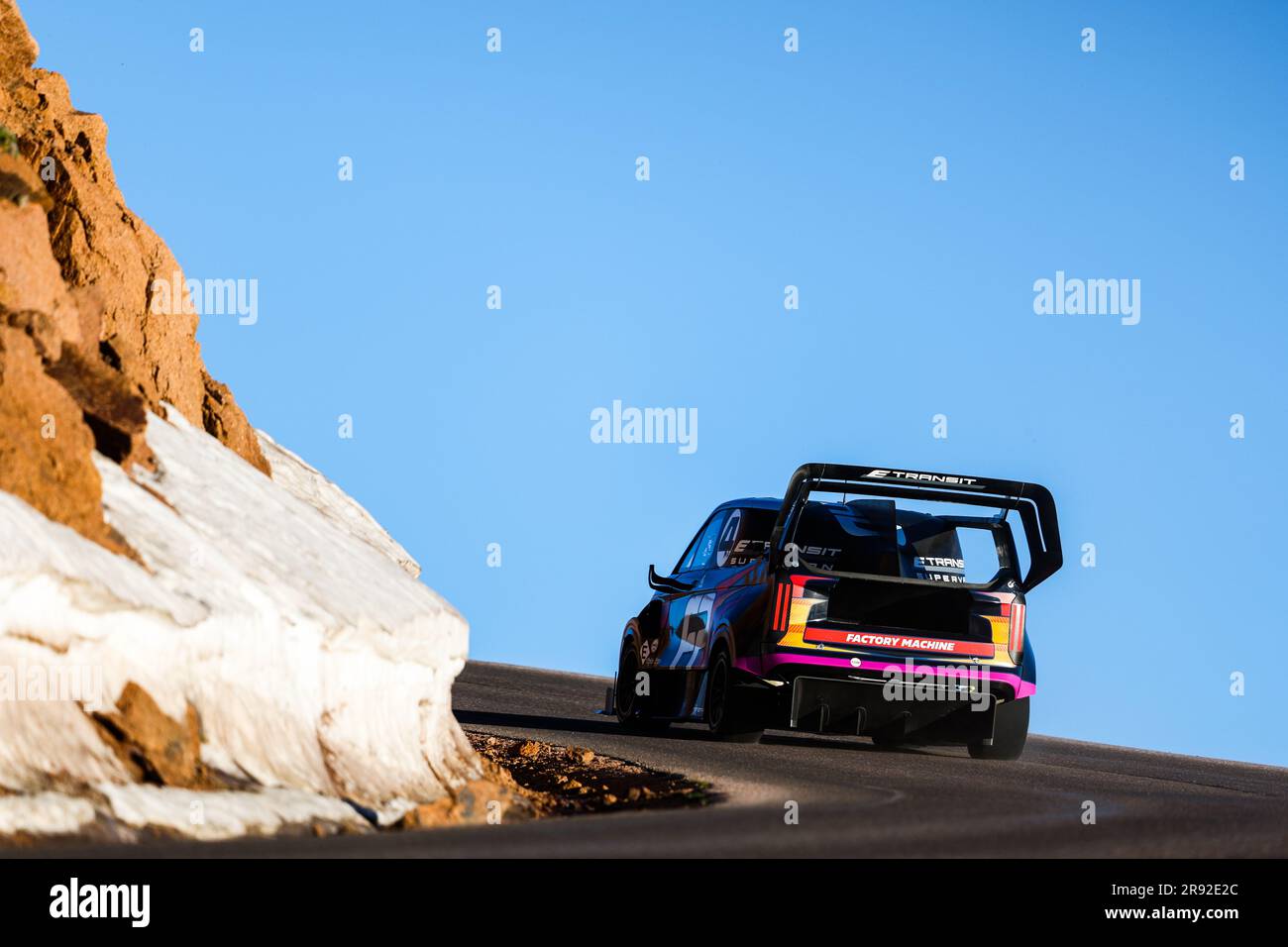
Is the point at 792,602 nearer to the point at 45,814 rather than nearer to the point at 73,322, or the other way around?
the point at 73,322

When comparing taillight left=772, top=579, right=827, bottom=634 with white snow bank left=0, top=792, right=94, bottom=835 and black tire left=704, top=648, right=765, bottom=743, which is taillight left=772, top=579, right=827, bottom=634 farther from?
white snow bank left=0, top=792, right=94, bottom=835

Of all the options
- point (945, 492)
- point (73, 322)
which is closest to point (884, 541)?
point (945, 492)

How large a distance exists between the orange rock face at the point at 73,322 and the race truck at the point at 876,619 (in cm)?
408

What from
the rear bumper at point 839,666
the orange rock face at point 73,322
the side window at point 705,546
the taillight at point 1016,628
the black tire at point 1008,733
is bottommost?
the black tire at point 1008,733

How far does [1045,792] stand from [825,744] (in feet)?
14.4

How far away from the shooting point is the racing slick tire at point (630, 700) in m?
17.3

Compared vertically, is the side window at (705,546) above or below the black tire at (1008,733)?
above

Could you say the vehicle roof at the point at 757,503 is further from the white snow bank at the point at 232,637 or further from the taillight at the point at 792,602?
the white snow bank at the point at 232,637

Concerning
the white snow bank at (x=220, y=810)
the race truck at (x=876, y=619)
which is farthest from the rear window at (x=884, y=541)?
the white snow bank at (x=220, y=810)

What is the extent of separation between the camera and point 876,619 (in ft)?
46.8

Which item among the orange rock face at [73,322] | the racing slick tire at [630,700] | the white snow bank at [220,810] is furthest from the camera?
the racing slick tire at [630,700]
